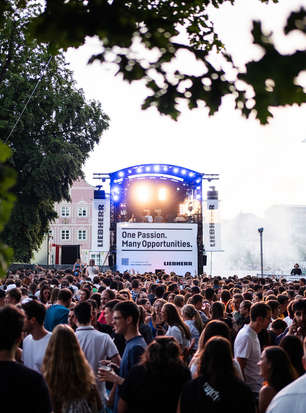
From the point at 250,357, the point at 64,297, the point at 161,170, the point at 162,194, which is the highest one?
the point at 161,170

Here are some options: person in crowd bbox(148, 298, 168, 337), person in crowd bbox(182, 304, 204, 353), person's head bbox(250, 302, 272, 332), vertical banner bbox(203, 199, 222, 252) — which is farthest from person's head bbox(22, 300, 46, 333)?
vertical banner bbox(203, 199, 222, 252)

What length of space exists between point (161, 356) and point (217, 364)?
423 millimetres

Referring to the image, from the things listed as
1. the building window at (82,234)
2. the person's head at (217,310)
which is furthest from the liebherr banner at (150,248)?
the building window at (82,234)

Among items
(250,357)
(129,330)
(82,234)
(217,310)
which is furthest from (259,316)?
(82,234)

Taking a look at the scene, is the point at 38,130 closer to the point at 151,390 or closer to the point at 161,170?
the point at 161,170

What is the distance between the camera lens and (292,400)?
7.40 ft

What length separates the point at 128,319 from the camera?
4246 mm

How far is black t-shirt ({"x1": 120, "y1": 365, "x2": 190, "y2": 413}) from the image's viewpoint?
3078mm

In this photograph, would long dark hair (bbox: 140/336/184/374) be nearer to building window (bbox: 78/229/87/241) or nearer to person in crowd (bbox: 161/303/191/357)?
person in crowd (bbox: 161/303/191/357)

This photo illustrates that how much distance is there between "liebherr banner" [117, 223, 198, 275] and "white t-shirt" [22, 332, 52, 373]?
61.9ft

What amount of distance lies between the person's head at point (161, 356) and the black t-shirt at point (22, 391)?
794mm

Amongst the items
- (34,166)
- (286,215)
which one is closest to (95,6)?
(34,166)

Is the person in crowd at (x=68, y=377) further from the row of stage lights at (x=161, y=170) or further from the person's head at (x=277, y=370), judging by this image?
the row of stage lights at (x=161, y=170)

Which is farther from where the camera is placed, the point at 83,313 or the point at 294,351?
the point at 83,313
